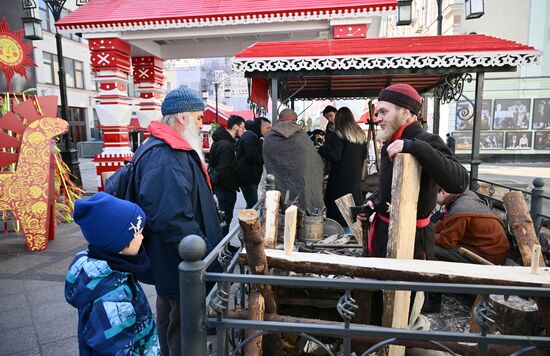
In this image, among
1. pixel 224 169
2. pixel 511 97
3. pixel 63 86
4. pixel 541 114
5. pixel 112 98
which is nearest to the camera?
pixel 224 169

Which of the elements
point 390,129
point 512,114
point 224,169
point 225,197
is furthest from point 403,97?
point 512,114

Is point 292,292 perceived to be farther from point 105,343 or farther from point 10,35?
point 10,35

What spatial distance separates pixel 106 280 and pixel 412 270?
5.38 ft

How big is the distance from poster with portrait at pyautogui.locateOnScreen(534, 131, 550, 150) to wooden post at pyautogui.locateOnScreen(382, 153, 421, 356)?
65.4 feet

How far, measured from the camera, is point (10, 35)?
6258 mm

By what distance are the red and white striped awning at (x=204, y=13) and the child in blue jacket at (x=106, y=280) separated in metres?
7.24

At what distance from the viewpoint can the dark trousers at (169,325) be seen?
2354 mm

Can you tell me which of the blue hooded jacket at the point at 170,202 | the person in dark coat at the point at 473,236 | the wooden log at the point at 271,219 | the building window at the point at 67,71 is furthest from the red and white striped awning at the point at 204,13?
the building window at the point at 67,71

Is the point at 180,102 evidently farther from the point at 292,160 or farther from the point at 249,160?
the point at 249,160

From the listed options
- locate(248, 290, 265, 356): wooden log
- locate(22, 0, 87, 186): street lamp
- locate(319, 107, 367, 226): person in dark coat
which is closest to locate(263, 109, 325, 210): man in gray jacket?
locate(319, 107, 367, 226): person in dark coat

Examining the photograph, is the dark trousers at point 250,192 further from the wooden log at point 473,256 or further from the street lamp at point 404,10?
the street lamp at point 404,10

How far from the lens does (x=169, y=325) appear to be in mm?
2418

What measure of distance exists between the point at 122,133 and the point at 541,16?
1976cm

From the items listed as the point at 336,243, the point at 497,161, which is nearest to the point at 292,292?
the point at 336,243
